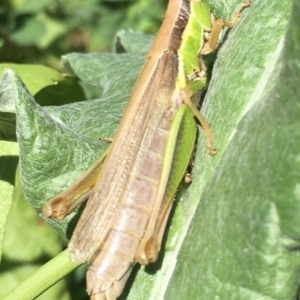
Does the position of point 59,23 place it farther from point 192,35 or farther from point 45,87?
point 192,35

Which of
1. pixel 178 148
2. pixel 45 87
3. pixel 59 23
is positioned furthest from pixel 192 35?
pixel 59 23

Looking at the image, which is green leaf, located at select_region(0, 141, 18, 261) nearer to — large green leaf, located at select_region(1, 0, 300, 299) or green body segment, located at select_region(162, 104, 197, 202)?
large green leaf, located at select_region(1, 0, 300, 299)

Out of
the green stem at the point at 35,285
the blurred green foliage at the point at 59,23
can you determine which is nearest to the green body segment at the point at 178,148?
the green stem at the point at 35,285

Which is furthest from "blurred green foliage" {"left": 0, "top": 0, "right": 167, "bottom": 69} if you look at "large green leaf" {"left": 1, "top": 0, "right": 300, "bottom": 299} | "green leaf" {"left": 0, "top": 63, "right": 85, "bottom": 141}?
"large green leaf" {"left": 1, "top": 0, "right": 300, "bottom": 299}

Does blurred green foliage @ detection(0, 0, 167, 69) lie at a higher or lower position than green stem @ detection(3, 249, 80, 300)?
lower

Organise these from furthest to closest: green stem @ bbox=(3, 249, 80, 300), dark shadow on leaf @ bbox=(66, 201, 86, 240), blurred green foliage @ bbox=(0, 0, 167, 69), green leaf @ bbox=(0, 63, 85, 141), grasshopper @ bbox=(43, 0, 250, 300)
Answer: blurred green foliage @ bbox=(0, 0, 167, 69)
green leaf @ bbox=(0, 63, 85, 141)
dark shadow on leaf @ bbox=(66, 201, 86, 240)
grasshopper @ bbox=(43, 0, 250, 300)
green stem @ bbox=(3, 249, 80, 300)

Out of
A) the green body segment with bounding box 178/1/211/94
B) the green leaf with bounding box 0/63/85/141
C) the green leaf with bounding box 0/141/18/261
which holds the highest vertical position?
the green body segment with bounding box 178/1/211/94
